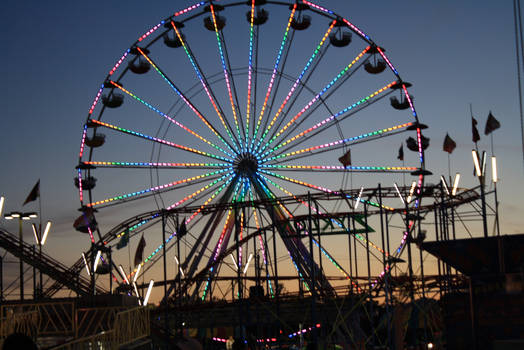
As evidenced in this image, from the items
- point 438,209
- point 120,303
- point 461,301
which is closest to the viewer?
point 120,303

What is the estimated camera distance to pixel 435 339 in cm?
3694

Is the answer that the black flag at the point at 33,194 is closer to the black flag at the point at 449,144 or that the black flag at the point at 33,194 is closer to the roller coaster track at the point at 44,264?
the roller coaster track at the point at 44,264

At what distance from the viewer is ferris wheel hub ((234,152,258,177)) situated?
36188 mm

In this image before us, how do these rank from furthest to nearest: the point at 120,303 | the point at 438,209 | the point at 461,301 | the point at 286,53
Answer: the point at 286,53 < the point at 438,209 < the point at 461,301 < the point at 120,303

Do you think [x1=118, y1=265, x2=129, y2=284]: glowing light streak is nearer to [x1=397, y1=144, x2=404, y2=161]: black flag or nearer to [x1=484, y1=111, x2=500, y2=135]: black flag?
[x1=397, y1=144, x2=404, y2=161]: black flag

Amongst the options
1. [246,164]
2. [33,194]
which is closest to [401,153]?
[246,164]

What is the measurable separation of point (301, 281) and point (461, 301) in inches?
387

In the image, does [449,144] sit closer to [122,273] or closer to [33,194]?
[122,273]

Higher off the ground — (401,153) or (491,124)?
(401,153)

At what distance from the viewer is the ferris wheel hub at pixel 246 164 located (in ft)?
119

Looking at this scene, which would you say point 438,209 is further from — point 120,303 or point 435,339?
point 120,303

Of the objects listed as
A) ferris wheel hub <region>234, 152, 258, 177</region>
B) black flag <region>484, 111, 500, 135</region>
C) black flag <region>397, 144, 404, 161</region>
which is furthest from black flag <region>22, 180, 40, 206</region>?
black flag <region>484, 111, 500, 135</region>

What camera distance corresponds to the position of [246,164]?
1425 inches

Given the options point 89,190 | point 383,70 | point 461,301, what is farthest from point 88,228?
point 461,301
